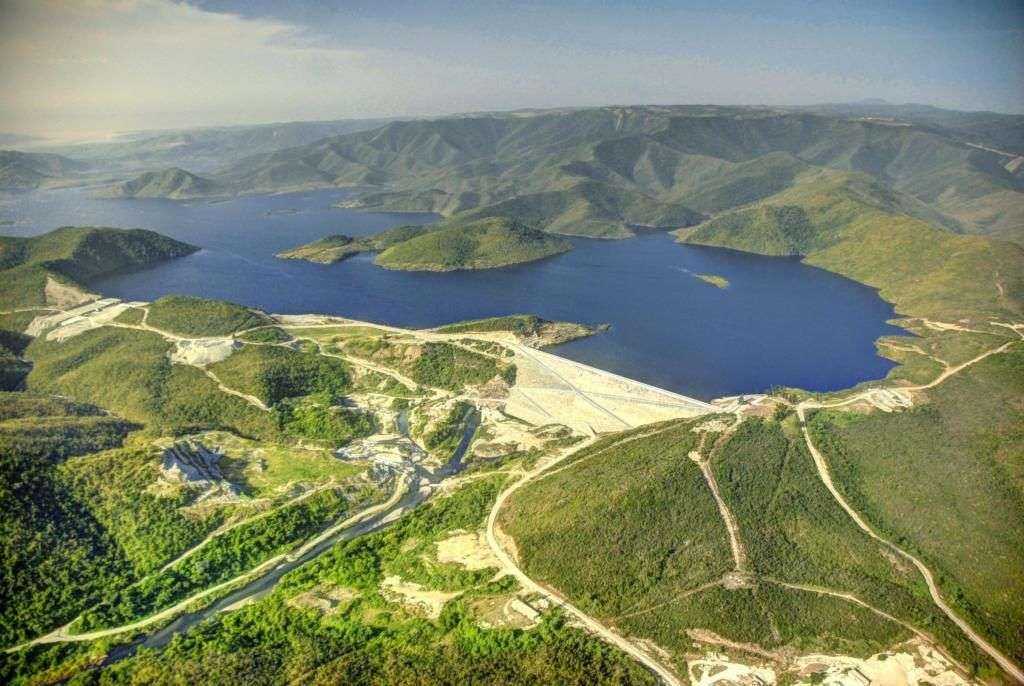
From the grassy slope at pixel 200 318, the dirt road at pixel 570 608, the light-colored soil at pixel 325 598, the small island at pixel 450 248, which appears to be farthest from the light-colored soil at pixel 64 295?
the dirt road at pixel 570 608

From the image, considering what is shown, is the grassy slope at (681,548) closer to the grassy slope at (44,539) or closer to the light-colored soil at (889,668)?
the light-colored soil at (889,668)

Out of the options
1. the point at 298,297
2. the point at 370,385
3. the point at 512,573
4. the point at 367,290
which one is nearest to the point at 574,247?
the point at 367,290

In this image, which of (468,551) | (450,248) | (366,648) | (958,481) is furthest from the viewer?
(450,248)

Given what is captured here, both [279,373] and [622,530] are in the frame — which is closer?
[622,530]

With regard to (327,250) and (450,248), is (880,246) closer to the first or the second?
(450,248)

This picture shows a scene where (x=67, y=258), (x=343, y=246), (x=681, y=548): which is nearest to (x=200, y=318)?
(x=67, y=258)

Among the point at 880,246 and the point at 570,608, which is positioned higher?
the point at 880,246
